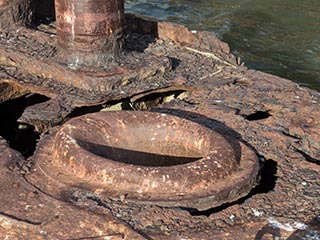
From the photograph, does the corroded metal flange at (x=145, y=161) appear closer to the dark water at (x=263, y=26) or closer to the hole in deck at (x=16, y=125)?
the hole in deck at (x=16, y=125)

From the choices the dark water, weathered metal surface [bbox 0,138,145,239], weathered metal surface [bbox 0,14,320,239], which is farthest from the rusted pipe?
the dark water

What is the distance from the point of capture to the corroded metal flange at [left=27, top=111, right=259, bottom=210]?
13.8ft

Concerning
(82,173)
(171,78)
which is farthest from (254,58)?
(82,173)

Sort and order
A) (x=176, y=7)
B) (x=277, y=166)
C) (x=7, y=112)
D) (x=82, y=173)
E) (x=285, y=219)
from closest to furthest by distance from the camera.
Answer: (x=285, y=219) < (x=82, y=173) < (x=277, y=166) < (x=7, y=112) < (x=176, y=7)

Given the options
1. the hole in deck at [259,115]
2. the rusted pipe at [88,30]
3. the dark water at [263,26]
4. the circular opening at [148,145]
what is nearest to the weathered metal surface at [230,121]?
the hole in deck at [259,115]

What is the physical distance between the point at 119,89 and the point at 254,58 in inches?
209

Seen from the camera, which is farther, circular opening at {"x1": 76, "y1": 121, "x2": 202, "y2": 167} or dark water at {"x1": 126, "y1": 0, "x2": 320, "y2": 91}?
dark water at {"x1": 126, "y1": 0, "x2": 320, "y2": 91}

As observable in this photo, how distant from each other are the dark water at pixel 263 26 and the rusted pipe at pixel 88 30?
452 centimetres

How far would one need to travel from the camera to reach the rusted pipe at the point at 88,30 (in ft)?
19.5

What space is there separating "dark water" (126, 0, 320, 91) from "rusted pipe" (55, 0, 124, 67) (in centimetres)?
452

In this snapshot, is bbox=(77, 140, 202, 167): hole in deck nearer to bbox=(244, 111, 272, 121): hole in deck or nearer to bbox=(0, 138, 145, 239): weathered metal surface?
bbox=(0, 138, 145, 239): weathered metal surface

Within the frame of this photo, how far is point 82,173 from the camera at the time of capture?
434 cm

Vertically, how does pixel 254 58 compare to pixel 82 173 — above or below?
below

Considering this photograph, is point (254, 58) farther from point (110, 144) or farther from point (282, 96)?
point (110, 144)
